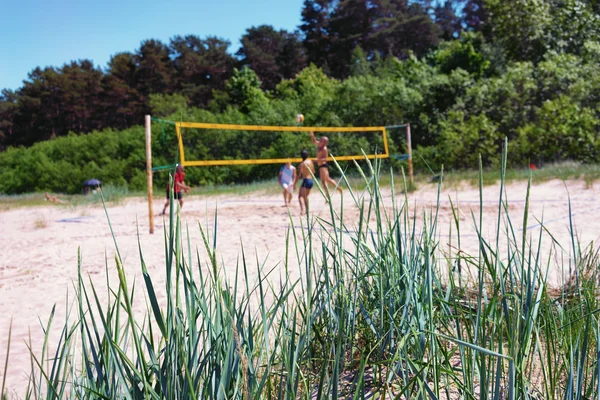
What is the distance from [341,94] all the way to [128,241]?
1294 cm

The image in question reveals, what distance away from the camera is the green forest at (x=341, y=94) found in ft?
50.9

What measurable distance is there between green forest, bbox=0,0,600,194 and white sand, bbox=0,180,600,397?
2.10 metres

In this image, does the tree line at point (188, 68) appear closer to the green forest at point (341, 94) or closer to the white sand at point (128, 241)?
the green forest at point (341, 94)

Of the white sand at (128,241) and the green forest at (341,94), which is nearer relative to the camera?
the white sand at (128,241)

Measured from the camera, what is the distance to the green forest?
15.5 metres

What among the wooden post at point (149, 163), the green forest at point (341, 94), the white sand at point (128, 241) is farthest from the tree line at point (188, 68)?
the wooden post at point (149, 163)

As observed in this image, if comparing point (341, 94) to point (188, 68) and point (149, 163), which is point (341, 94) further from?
point (188, 68)

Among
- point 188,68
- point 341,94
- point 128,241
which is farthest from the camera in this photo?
point 188,68

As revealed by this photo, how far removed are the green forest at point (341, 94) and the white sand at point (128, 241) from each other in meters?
2.10

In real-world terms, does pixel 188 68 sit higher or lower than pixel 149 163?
higher

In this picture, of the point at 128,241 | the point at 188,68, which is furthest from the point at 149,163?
the point at 188,68

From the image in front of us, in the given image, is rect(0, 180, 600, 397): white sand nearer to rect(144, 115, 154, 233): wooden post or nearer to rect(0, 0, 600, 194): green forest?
rect(144, 115, 154, 233): wooden post

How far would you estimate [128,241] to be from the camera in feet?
23.3

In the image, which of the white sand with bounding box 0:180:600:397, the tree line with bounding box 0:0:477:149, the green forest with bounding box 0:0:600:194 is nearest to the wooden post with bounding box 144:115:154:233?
the white sand with bounding box 0:180:600:397
